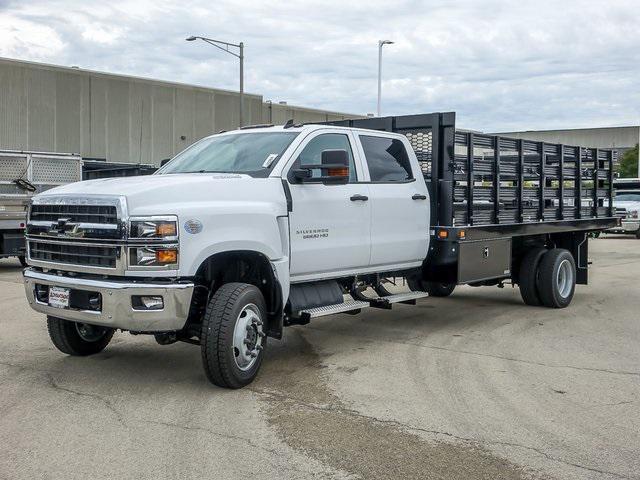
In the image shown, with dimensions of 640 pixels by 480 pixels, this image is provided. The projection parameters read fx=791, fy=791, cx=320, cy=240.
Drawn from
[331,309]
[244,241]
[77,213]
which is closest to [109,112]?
[331,309]

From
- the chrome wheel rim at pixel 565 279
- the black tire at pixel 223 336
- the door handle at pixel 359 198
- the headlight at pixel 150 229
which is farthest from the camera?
the chrome wheel rim at pixel 565 279

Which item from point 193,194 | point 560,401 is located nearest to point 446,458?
point 560,401

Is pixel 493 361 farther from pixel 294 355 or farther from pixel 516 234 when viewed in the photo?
pixel 516 234

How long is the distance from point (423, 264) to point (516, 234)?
66.3 inches

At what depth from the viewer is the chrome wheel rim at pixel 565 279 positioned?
443 inches

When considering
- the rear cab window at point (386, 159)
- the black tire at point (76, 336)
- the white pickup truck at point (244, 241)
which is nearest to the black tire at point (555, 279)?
the white pickup truck at point (244, 241)

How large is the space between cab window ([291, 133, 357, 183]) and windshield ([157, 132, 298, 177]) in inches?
7.2

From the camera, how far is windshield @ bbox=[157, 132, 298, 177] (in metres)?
7.31

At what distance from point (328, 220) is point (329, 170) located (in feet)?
1.94

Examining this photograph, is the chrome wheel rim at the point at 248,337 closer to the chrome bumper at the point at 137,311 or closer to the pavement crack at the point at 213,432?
the chrome bumper at the point at 137,311

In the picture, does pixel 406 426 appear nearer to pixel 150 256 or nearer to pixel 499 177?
pixel 150 256

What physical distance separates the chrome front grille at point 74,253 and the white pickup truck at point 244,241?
0.01 meters

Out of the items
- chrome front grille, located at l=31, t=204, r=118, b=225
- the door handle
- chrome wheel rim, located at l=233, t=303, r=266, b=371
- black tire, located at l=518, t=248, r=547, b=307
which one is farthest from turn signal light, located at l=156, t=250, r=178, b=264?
black tire, located at l=518, t=248, r=547, b=307

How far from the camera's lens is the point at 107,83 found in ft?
142
